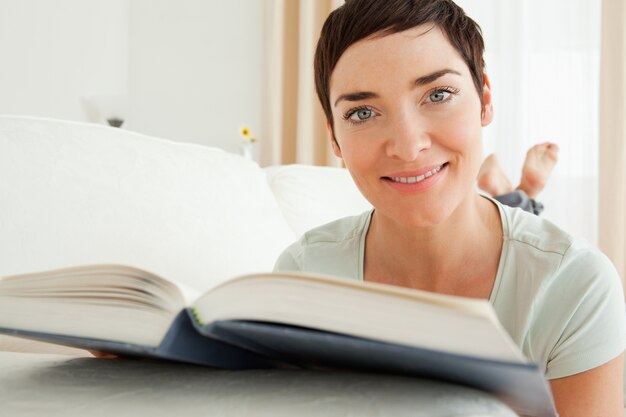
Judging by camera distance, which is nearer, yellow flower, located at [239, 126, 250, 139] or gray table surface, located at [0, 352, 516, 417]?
gray table surface, located at [0, 352, 516, 417]

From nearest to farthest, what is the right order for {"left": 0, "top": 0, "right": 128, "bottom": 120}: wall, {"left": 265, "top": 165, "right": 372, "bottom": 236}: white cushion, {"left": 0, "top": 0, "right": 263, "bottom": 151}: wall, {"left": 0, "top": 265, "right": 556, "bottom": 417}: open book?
{"left": 0, "top": 265, "right": 556, "bottom": 417}: open book → {"left": 265, "top": 165, "right": 372, "bottom": 236}: white cushion → {"left": 0, "top": 0, "right": 128, "bottom": 120}: wall → {"left": 0, "top": 0, "right": 263, "bottom": 151}: wall

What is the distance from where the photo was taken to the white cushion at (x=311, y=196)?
6.56 feet

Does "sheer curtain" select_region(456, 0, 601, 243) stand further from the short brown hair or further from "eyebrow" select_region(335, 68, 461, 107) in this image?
"eyebrow" select_region(335, 68, 461, 107)

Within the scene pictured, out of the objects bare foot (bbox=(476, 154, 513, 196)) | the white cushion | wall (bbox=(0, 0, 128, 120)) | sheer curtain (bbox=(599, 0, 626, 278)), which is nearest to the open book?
the white cushion

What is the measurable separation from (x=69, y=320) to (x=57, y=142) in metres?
0.89

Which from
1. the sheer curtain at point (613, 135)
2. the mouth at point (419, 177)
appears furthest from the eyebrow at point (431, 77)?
the sheer curtain at point (613, 135)

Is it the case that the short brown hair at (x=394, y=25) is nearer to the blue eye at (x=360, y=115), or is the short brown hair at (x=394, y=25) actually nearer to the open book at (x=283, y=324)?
the blue eye at (x=360, y=115)

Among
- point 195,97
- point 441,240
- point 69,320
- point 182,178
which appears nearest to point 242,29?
point 195,97

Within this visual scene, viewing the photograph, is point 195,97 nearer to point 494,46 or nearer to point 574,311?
point 494,46

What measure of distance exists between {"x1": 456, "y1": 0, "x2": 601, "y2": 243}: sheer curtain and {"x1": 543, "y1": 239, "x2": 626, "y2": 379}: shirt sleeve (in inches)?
97.5

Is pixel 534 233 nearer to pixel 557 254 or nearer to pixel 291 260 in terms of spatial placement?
pixel 557 254

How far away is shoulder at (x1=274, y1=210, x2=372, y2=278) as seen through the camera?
1.16 m

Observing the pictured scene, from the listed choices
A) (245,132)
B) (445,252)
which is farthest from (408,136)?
(245,132)

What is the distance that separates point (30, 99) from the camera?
107 inches
